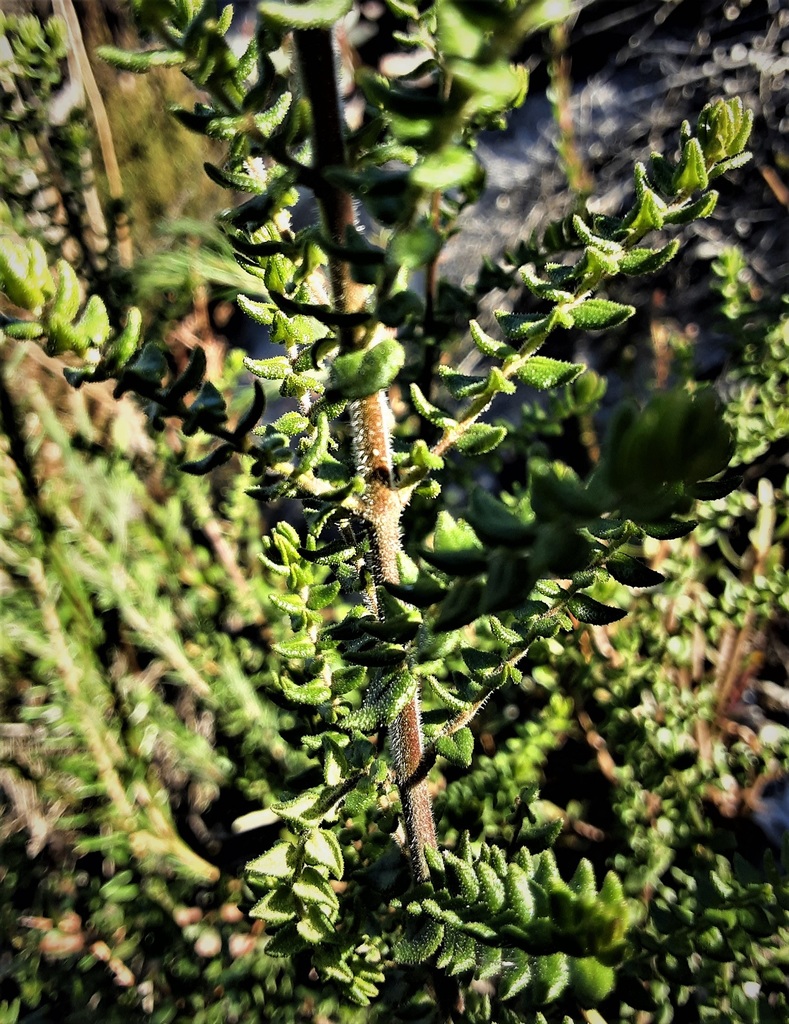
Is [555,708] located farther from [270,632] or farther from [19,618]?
[19,618]

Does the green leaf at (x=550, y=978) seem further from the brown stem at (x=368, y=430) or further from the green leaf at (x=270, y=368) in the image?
the green leaf at (x=270, y=368)

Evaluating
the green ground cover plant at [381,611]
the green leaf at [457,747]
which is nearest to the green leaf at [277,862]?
the green ground cover plant at [381,611]

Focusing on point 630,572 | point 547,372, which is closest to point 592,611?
point 630,572

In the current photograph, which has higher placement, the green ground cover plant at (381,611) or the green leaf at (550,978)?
the green ground cover plant at (381,611)

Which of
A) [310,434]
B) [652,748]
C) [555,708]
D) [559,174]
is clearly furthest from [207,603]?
[559,174]

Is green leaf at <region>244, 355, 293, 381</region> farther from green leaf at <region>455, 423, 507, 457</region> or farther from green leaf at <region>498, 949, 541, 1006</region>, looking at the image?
green leaf at <region>498, 949, 541, 1006</region>

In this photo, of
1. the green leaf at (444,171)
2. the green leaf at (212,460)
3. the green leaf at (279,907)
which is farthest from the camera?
the green leaf at (279,907)

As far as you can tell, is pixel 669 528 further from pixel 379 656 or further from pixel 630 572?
pixel 379 656
